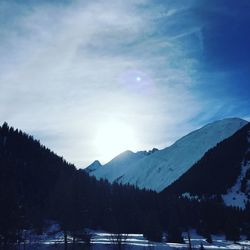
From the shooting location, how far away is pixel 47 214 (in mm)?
136125

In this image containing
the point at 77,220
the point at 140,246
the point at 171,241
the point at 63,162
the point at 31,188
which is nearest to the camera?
the point at 77,220

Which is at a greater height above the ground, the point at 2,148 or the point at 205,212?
the point at 2,148

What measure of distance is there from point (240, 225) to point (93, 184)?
6575 cm

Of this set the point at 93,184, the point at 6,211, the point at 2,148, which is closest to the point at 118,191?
the point at 93,184

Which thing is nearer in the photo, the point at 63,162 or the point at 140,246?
the point at 140,246

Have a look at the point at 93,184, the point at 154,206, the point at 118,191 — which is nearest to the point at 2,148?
the point at 93,184

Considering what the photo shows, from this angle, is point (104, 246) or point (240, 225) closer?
point (104, 246)

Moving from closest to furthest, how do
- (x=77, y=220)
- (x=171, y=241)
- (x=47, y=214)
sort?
(x=77, y=220) → (x=171, y=241) → (x=47, y=214)

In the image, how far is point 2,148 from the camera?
172 m

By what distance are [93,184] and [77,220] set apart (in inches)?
3797

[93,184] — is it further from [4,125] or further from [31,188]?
[4,125]

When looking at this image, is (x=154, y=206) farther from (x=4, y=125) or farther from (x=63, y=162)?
(x=4, y=125)

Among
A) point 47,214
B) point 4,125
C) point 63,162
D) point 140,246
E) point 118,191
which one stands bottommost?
point 140,246

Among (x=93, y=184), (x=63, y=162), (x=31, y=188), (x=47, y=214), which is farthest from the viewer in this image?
(x=63, y=162)
